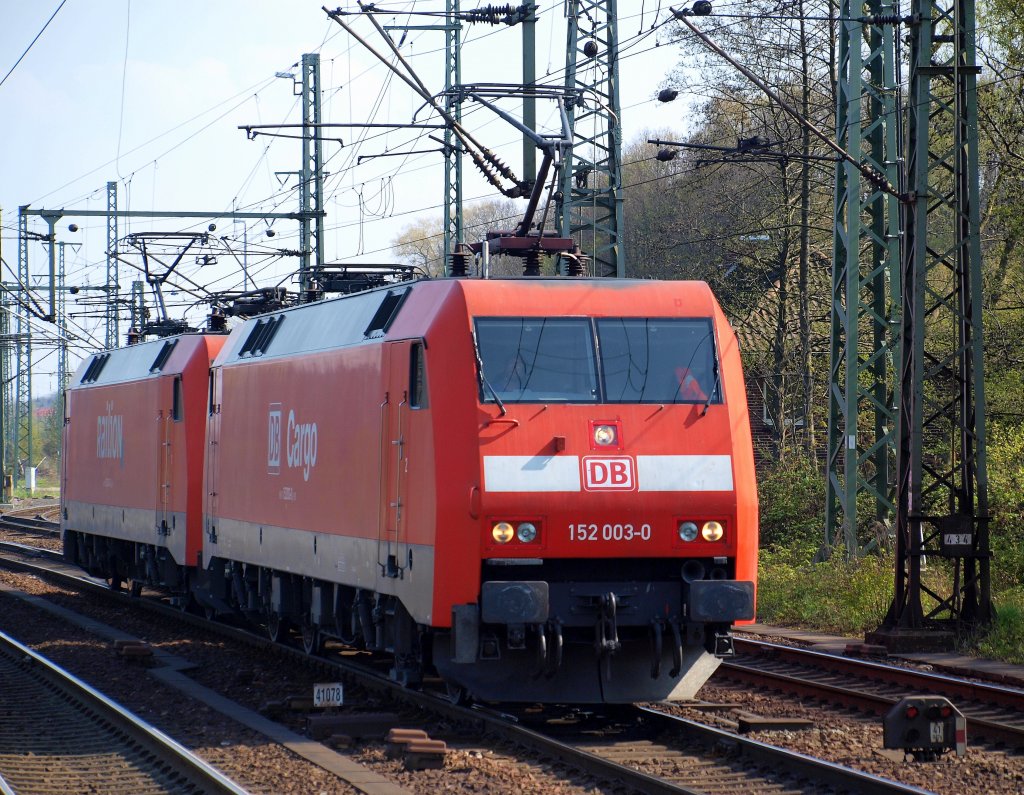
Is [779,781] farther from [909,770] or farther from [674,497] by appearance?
[674,497]

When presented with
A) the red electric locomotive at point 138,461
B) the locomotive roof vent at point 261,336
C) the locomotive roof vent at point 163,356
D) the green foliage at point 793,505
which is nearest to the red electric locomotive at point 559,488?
the locomotive roof vent at point 261,336

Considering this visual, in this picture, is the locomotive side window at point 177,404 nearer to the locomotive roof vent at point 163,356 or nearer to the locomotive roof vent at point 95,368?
the locomotive roof vent at point 163,356

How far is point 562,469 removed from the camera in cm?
1049

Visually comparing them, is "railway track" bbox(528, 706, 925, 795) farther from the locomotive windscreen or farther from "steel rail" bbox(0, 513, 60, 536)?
"steel rail" bbox(0, 513, 60, 536)

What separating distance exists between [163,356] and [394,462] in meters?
10.6

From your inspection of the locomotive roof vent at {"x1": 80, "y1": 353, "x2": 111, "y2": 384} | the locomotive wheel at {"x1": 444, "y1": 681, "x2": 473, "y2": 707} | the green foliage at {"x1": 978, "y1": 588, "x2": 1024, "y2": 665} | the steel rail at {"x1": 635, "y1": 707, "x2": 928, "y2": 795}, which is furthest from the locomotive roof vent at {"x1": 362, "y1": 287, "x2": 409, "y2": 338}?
the locomotive roof vent at {"x1": 80, "y1": 353, "x2": 111, "y2": 384}

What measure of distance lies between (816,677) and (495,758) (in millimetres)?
4644

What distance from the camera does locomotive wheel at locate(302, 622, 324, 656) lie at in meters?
14.9

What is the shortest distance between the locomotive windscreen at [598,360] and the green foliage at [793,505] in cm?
1340

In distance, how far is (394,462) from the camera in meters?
11.5

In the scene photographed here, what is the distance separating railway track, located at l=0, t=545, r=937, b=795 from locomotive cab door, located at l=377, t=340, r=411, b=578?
1168 millimetres

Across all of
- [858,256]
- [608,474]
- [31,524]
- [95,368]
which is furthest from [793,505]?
[31,524]

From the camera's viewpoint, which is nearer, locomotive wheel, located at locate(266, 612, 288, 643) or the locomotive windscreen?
the locomotive windscreen

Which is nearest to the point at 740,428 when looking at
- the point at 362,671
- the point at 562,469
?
the point at 562,469
